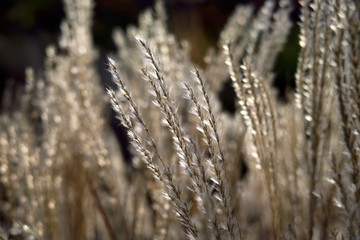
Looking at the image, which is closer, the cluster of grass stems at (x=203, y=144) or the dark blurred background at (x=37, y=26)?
the cluster of grass stems at (x=203, y=144)

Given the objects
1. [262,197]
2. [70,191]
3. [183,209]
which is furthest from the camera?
[262,197]

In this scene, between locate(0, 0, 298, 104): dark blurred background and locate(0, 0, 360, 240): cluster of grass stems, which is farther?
locate(0, 0, 298, 104): dark blurred background

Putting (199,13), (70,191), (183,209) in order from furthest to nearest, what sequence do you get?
1. (199,13)
2. (70,191)
3. (183,209)

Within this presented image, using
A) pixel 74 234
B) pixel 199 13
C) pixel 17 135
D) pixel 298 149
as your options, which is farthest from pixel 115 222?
pixel 199 13

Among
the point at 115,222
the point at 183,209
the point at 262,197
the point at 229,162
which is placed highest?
the point at 183,209

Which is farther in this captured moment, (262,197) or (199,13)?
(199,13)

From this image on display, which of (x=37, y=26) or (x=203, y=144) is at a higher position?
(x=203, y=144)

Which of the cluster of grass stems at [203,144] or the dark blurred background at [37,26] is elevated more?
the cluster of grass stems at [203,144]

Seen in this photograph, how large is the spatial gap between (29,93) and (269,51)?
25.0 inches

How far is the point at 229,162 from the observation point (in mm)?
1534

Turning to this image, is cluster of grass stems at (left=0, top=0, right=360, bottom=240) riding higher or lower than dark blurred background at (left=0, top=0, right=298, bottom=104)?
higher

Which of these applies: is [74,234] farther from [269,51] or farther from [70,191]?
[269,51]

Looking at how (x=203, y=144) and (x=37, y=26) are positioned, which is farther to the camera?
(x=37, y=26)

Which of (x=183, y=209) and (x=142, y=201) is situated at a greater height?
(x=183, y=209)
